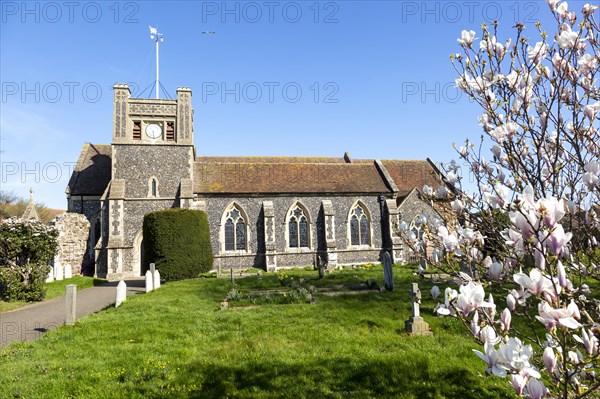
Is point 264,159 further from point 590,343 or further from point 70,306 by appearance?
point 590,343

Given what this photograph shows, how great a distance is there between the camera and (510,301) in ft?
6.99

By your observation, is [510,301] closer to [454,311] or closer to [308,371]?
[454,311]

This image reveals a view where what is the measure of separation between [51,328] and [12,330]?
1.04m

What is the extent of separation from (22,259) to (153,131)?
36.9 ft

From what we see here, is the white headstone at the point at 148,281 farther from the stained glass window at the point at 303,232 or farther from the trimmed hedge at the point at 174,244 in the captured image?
the stained glass window at the point at 303,232

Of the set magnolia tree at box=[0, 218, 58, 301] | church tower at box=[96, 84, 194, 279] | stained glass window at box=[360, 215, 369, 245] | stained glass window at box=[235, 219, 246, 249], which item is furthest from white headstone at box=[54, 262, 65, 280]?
stained glass window at box=[360, 215, 369, 245]

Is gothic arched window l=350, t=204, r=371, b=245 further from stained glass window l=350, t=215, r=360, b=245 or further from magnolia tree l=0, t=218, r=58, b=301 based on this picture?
magnolia tree l=0, t=218, r=58, b=301

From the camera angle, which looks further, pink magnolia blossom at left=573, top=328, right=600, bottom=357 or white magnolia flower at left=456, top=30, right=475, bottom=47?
white magnolia flower at left=456, top=30, right=475, bottom=47

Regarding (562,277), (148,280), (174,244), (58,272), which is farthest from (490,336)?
(58,272)

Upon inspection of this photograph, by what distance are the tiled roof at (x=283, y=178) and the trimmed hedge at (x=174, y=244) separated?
155 inches

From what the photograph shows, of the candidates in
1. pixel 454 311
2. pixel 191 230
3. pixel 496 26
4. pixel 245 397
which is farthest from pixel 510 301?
pixel 191 230

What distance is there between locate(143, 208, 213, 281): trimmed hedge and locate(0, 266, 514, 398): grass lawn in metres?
7.85

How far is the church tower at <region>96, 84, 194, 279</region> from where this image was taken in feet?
66.5

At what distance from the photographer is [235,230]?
21.9 m
